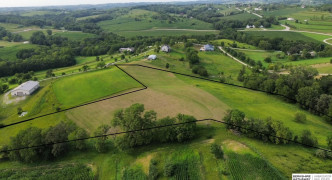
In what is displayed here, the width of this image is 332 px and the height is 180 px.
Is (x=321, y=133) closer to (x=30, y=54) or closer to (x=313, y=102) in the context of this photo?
(x=313, y=102)

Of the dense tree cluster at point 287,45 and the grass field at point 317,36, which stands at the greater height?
the grass field at point 317,36

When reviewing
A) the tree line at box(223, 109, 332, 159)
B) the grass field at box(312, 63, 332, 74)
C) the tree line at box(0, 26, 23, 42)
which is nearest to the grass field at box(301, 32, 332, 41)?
the grass field at box(312, 63, 332, 74)

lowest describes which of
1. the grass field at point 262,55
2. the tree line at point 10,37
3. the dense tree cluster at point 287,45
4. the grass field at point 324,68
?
the grass field at point 324,68

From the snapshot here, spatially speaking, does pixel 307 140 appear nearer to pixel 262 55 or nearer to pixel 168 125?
pixel 168 125

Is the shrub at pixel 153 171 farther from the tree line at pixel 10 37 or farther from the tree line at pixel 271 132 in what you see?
the tree line at pixel 10 37

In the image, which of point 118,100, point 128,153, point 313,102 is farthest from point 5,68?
point 313,102

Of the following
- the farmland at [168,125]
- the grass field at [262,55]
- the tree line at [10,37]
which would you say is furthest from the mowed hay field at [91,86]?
the tree line at [10,37]

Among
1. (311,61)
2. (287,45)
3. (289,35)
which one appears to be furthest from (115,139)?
(289,35)
